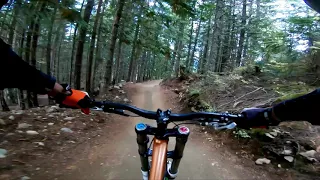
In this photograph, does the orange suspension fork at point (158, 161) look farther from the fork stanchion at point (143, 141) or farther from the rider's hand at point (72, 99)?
the rider's hand at point (72, 99)

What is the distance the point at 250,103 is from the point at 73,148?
17.5 feet

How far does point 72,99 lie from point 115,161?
347 cm

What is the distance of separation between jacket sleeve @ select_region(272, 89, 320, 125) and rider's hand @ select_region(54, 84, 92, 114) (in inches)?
57.8

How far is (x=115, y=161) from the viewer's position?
5086mm

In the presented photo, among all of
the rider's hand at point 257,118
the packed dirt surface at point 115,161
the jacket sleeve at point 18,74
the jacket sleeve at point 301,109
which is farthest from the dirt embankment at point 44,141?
the jacket sleeve at point 301,109

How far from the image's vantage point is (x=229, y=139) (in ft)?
21.2

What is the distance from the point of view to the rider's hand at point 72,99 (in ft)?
6.31

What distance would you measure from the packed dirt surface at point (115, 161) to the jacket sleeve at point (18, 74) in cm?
257

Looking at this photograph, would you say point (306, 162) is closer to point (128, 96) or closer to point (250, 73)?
point (250, 73)

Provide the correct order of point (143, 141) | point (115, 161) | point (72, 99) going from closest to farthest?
point (72, 99) < point (143, 141) < point (115, 161)

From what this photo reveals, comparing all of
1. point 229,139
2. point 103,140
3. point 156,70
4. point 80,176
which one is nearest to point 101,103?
point 80,176

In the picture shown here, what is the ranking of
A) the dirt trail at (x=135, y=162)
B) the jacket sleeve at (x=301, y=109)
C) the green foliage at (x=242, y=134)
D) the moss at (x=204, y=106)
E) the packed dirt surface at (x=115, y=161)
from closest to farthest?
the jacket sleeve at (x=301, y=109)
the packed dirt surface at (x=115, y=161)
the dirt trail at (x=135, y=162)
the green foliage at (x=242, y=134)
the moss at (x=204, y=106)

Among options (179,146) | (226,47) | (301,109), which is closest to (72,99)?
(179,146)

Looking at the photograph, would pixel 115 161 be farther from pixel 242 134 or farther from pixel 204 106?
pixel 204 106
